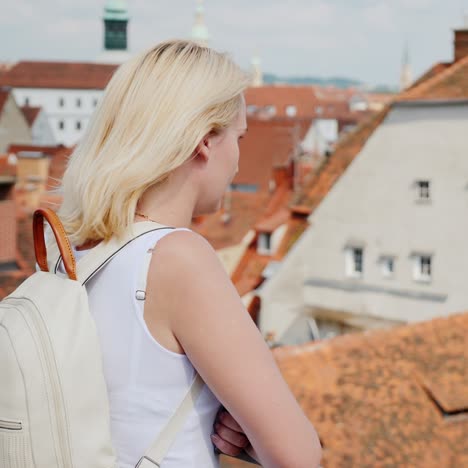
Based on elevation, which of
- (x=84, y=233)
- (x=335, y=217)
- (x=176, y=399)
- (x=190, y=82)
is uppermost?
(x=190, y=82)

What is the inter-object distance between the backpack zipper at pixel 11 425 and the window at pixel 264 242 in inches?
1076

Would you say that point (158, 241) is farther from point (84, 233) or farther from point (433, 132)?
point (433, 132)

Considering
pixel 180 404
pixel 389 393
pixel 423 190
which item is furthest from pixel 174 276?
pixel 423 190

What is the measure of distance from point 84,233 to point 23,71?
11608 cm

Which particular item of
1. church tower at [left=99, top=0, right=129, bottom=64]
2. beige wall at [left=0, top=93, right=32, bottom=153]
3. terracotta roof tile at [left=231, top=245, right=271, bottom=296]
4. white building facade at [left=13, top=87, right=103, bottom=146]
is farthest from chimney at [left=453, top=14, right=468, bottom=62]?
church tower at [left=99, top=0, right=129, bottom=64]

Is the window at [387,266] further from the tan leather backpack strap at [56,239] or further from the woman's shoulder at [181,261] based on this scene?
the woman's shoulder at [181,261]

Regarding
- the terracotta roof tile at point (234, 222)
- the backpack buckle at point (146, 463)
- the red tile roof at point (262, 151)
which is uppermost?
the backpack buckle at point (146, 463)

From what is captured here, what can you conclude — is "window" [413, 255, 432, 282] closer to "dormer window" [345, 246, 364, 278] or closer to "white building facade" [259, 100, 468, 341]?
"white building facade" [259, 100, 468, 341]

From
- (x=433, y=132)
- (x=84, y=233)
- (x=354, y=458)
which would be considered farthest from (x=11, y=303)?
(x=433, y=132)

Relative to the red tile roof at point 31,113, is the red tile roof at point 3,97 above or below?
above

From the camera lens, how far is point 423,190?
1015 inches

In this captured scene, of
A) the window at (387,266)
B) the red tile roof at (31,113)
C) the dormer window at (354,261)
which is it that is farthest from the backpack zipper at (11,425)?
the red tile roof at (31,113)

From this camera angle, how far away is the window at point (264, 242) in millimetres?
29391

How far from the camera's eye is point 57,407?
1.91 metres
